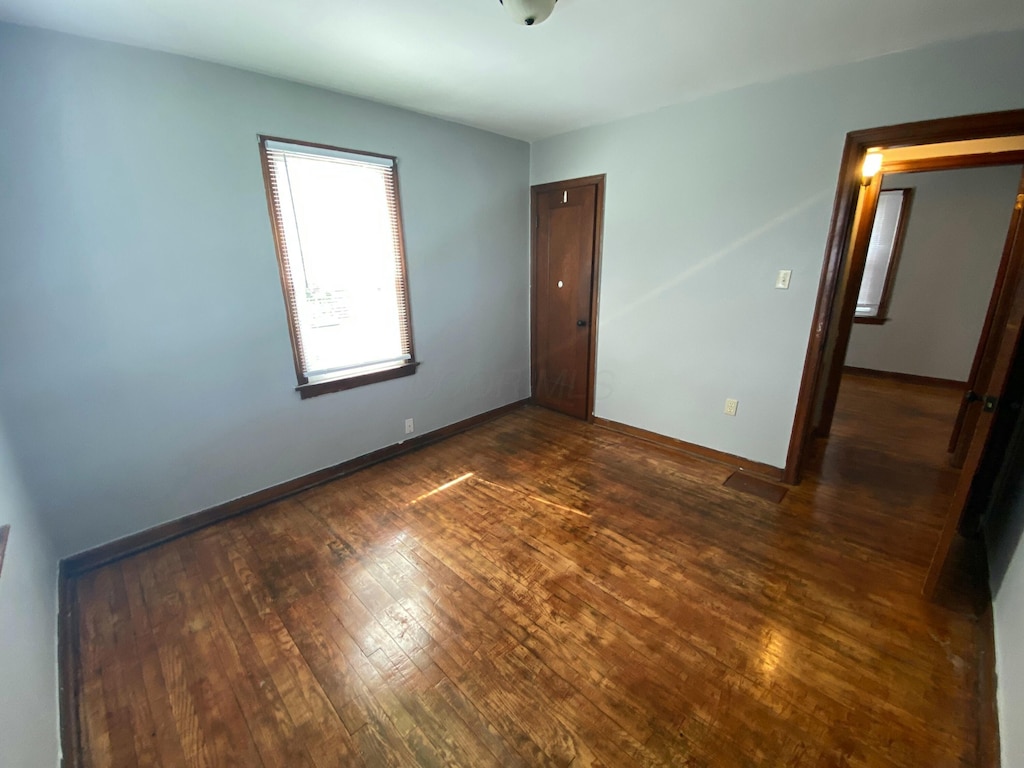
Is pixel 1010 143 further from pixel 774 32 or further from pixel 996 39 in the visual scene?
pixel 774 32

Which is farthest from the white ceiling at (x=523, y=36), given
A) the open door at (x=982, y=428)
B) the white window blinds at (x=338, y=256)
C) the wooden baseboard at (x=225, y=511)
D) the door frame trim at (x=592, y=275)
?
the wooden baseboard at (x=225, y=511)

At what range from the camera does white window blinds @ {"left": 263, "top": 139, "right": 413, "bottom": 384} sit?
2357 mm

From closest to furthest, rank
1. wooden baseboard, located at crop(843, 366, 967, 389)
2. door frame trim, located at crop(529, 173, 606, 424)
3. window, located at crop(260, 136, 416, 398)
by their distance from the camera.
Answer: window, located at crop(260, 136, 416, 398) → door frame trim, located at crop(529, 173, 606, 424) → wooden baseboard, located at crop(843, 366, 967, 389)

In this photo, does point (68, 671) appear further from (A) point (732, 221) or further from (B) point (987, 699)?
(A) point (732, 221)

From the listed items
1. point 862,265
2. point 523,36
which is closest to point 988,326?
point 862,265

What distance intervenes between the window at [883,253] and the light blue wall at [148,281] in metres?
5.19

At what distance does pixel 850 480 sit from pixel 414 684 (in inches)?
114

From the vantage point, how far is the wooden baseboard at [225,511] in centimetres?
201

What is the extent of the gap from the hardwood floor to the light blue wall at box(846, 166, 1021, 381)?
9.83 feet

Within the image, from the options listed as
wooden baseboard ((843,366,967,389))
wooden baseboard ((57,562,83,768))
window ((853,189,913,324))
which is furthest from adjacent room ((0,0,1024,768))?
window ((853,189,913,324))

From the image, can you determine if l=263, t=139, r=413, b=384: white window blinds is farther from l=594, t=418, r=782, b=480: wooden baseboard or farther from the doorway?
the doorway

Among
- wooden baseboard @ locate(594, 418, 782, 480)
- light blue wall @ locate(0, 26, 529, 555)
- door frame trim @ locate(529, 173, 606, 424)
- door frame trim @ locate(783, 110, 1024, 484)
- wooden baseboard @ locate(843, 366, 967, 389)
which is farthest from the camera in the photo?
wooden baseboard @ locate(843, 366, 967, 389)

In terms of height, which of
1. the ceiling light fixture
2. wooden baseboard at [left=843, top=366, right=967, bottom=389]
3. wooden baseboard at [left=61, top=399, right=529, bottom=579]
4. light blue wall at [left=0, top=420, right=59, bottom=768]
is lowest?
wooden baseboard at [left=61, top=399, right=529, bottom=579]

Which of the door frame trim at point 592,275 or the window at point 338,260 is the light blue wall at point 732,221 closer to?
the door frame trim at point 592,275
